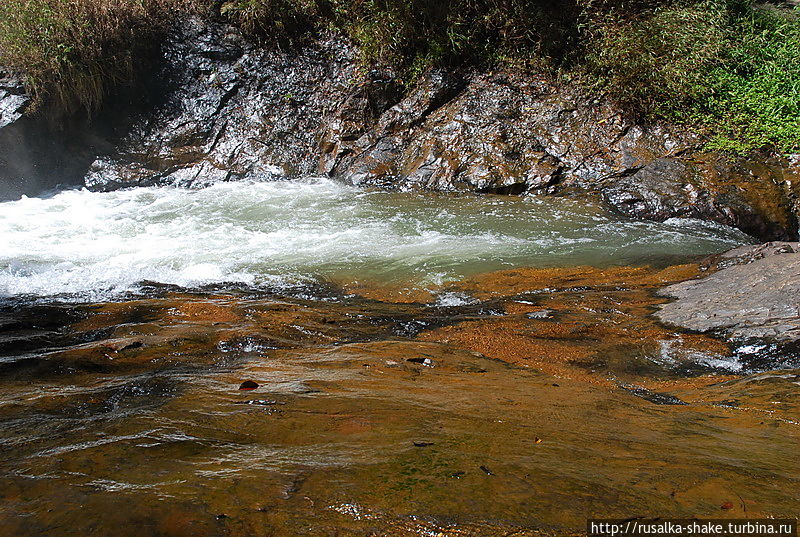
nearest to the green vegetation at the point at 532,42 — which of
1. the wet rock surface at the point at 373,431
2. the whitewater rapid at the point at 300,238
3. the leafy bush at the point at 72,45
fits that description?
the leafy bush at the point at 72,45

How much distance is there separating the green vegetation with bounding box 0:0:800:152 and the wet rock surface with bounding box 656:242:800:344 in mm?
4429

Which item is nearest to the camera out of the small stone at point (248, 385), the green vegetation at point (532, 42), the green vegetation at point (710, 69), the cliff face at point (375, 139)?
the small stone at point (248, 385)

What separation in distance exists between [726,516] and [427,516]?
0.65m

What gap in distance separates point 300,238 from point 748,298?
452 centimetres

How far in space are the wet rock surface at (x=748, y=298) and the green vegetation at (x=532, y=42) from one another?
4.43 m

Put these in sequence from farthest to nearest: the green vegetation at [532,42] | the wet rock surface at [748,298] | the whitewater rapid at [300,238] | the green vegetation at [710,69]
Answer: the green vegetation at [532,42] → the green vegetation at [710,69] → the whitewater rapid at [300,238] → the wet rock surface at [748,298]

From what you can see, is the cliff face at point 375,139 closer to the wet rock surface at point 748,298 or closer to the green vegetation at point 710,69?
the green vegetation at point 710,69

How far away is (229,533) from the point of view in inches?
45.6

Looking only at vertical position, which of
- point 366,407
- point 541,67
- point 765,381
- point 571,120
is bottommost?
point 765,381

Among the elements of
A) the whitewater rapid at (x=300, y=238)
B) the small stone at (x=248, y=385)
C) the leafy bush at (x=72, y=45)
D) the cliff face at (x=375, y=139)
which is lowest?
the whitewater rapid at (x=300, y=238)

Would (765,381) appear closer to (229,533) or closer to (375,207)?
(229,533)

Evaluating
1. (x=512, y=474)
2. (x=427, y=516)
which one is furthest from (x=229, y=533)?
(x=512, y=474)

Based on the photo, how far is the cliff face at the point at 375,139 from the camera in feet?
24.6

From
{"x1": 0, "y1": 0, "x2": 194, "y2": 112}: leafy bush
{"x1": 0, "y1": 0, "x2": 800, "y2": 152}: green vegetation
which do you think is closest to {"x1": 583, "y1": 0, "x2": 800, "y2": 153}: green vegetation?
{"x1": 0, "y1": 0, "x2": 800, "y2": 152}: green vegetation
